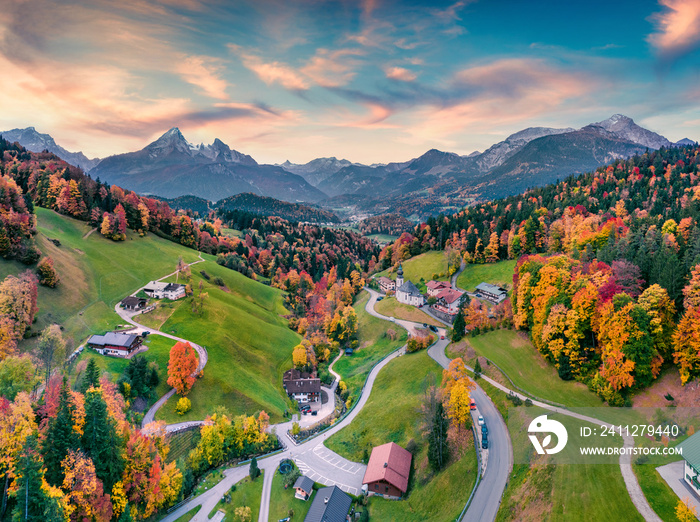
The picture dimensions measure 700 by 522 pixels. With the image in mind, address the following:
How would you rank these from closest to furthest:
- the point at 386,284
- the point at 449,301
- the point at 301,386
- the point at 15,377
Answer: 1. the point at 15,377
2. the point at 301,386
3. the point at 449,301
4. the point at 386,284

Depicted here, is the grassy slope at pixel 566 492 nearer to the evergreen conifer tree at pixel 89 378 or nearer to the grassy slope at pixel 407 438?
the grassy slope at pixel 407 438

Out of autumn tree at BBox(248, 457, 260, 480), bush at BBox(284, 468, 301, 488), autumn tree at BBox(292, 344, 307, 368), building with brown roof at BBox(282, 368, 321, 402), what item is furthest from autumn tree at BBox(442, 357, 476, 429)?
autumn tree at BBox(292, 344, 307, 368)

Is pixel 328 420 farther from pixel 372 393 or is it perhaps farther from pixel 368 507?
pixel 368 507

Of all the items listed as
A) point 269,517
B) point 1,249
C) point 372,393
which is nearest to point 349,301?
point 372,393

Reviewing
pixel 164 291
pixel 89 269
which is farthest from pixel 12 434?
pixel 89 269

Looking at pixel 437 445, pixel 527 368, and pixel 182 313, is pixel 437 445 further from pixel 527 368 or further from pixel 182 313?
pixel 182 313

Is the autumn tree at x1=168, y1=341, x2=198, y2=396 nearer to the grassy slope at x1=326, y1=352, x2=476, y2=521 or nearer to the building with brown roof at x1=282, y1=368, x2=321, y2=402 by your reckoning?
the building with brown roof at x1=282, y1=368, x2=321, y2=402
